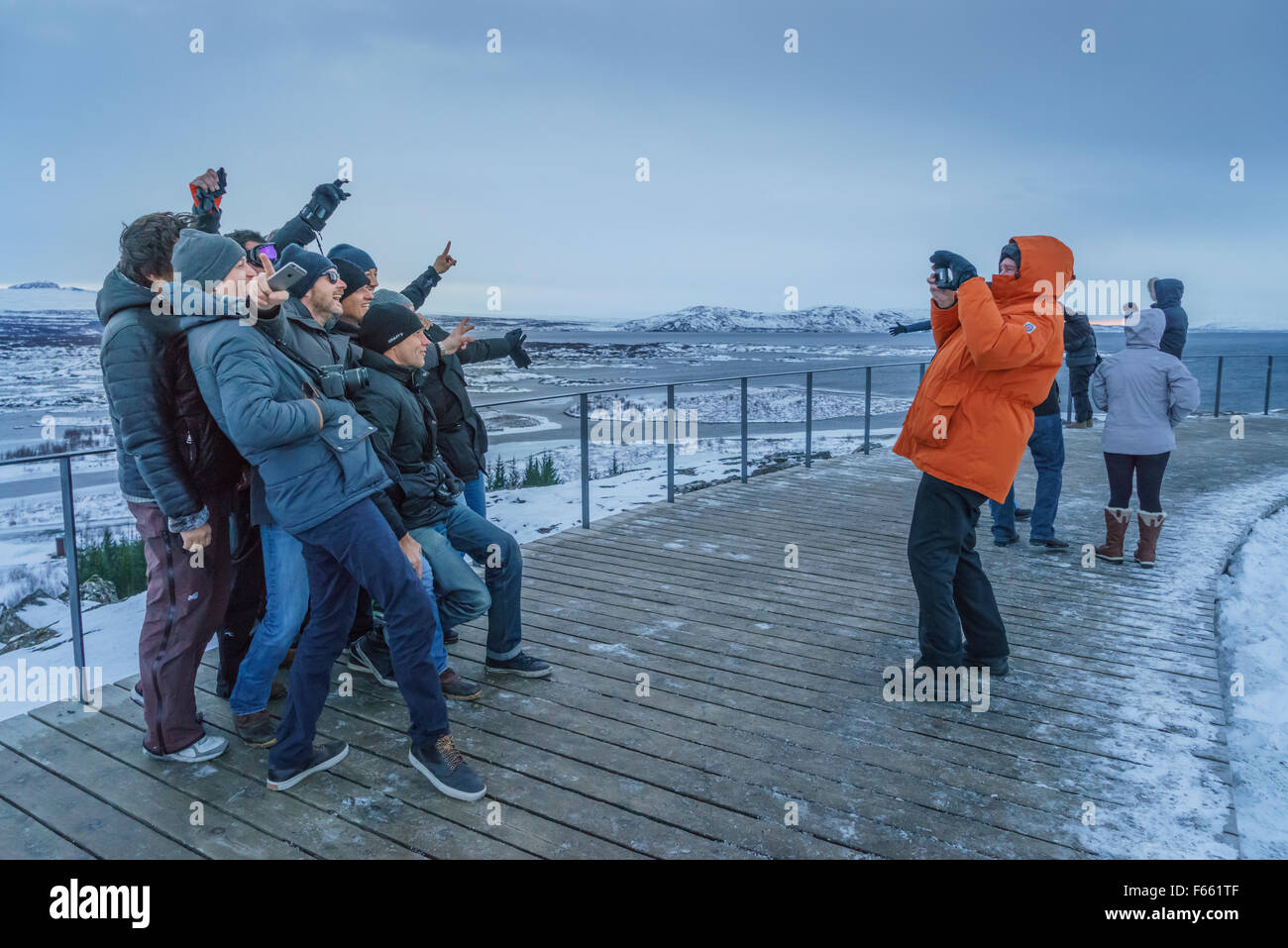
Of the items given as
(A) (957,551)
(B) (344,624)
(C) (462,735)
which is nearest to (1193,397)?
(A) (957,551)

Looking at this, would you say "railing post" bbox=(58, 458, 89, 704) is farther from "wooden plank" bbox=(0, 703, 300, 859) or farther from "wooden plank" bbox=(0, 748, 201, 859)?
"wooden plank" bbox=(0, 748, 201, 859)

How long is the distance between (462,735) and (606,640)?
1048 mm

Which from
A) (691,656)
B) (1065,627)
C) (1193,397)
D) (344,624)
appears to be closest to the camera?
(344,624)

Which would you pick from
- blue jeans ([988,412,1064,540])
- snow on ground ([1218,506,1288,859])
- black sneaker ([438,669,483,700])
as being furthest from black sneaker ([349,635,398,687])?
blue jeans ([988,412,1064,540])

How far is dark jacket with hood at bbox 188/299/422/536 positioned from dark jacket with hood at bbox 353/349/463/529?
1.12 feet

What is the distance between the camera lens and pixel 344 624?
273 cm

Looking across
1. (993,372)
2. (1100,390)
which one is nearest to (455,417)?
(993,372)

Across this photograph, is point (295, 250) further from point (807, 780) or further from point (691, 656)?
point (807, 780)

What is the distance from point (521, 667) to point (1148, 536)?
3.82m

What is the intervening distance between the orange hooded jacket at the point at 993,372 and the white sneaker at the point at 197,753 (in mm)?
Result: 2754

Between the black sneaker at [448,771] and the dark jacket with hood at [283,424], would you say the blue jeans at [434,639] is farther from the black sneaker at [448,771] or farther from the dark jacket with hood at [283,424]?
the dark jacket with hood at [283,424]

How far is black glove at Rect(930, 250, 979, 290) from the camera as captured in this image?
3250 millimetres

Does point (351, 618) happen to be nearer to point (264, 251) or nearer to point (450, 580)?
point (450, 580)

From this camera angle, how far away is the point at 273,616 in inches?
117
